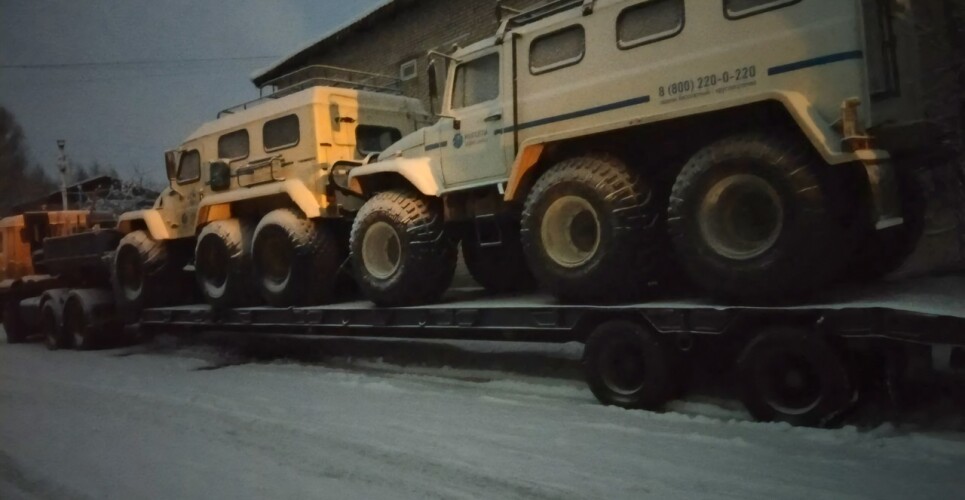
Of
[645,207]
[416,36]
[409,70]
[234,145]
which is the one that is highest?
[416,36]

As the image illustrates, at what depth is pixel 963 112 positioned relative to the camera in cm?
573

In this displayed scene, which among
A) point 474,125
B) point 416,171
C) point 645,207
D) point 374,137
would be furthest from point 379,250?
point 645,207

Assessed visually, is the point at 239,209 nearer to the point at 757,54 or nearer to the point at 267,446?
the point at 267,446

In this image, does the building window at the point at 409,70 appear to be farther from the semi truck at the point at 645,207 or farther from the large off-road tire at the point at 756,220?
the large off-road tire at the point at 756,220

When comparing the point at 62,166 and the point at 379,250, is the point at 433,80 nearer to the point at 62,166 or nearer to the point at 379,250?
the point at 379,250

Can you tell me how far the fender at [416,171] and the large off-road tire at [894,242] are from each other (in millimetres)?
3600

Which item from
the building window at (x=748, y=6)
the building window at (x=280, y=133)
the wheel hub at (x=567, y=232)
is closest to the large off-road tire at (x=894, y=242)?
the building window at (x=748, y=6)

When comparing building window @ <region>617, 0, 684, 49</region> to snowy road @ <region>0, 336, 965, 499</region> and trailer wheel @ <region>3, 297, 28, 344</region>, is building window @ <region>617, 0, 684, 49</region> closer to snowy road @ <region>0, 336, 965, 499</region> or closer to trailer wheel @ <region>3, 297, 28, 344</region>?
snowy road @ <region>0, 336, 965, 499</region>

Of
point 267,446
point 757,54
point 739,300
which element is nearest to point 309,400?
point 267,446

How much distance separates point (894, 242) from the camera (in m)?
5.56

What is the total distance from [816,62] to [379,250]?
4223 millimetres

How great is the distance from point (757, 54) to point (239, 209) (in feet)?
20.8

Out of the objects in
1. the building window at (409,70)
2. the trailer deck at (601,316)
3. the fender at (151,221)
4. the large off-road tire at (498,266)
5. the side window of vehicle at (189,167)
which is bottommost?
the trailer deck at (601,316)

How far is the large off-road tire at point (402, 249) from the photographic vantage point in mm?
6738
